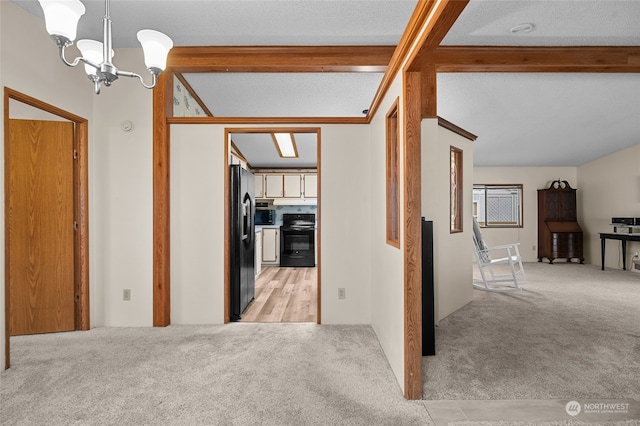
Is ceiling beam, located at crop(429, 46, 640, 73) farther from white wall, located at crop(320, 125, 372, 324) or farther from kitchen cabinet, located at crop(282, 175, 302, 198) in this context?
kitchen cabinet, located at crop(282, 175, 302, 198)

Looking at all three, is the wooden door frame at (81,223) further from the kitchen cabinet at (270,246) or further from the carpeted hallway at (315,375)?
the kitchen cabinet at (270,246)

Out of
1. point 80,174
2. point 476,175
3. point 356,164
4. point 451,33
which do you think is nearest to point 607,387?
point 356,164

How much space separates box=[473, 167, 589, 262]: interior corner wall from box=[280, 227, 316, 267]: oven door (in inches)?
148

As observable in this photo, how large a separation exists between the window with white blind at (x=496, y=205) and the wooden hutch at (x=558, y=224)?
50 cm

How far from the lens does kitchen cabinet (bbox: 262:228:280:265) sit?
679cm

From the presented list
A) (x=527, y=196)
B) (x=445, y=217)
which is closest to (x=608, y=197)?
(x=527, y=196)

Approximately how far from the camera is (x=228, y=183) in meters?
3.29

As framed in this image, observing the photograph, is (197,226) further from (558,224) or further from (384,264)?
(558,224)

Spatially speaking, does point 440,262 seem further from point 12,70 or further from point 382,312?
point 12,70

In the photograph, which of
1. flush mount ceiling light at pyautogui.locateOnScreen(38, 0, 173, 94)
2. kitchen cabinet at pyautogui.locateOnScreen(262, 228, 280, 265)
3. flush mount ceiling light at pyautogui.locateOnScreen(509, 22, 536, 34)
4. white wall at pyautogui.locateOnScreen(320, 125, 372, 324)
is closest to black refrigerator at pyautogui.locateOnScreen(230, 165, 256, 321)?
white wall at pyautogui.locateOnScreen(320, 125, 372, 324)

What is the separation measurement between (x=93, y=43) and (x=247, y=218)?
2.26m

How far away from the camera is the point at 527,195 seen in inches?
295

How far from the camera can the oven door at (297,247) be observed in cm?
672

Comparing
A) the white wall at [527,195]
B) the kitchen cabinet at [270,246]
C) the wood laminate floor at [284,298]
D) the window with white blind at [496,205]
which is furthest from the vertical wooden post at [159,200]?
the window with white blind at [496,205]
